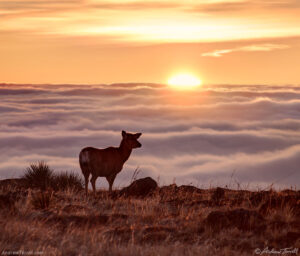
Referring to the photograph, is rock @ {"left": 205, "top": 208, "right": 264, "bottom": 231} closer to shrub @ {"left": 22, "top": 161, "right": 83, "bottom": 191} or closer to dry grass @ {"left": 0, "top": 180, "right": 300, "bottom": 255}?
dry grass @ {"left": 0, "top": 180, "right": 300, "bottom": 255}

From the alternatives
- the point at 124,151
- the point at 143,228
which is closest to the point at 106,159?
the point at 124,151

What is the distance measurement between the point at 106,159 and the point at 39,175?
243cm

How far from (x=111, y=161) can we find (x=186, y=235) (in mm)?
8523

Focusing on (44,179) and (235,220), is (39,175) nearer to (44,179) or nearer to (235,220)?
(44,179)

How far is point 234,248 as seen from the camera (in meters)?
9.54

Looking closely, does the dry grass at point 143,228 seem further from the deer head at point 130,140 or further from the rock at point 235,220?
the deer head at point 130,140

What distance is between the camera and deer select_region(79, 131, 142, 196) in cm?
1812

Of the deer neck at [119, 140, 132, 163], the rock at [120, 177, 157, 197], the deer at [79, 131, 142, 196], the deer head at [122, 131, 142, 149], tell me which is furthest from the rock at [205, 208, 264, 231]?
the deer head at [122, 131, 142, 149]

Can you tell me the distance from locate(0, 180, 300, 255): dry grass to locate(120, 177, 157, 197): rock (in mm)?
2606

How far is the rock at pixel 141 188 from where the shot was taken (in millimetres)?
16891

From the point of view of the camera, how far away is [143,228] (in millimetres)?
10578

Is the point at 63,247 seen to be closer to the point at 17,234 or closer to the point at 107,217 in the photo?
the point at 17,234

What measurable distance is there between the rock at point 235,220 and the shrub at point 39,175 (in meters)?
9.01

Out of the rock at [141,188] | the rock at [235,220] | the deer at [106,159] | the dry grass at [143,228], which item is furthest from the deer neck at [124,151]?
the rock at [235,220]
